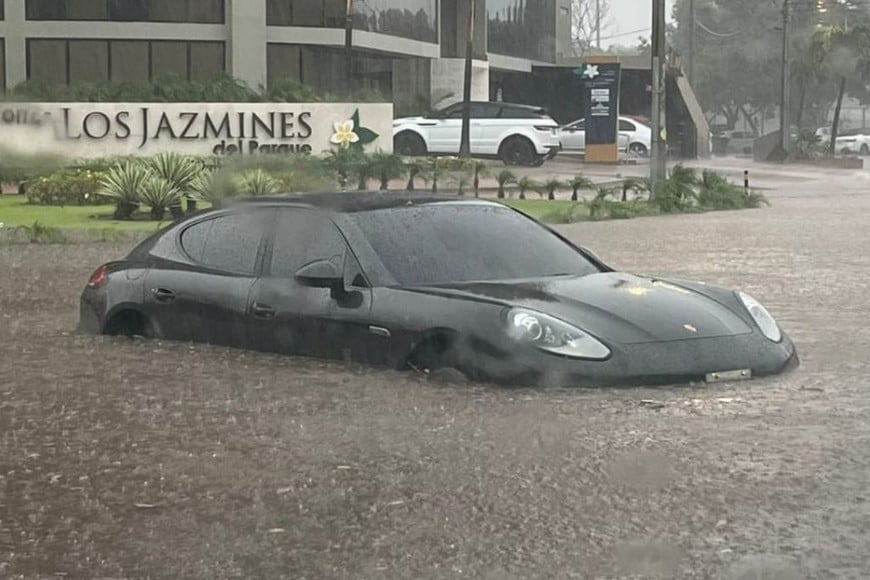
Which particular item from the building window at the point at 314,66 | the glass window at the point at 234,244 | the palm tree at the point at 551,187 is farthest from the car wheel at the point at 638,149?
the glass window at the point at 234,244

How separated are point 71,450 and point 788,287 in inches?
367

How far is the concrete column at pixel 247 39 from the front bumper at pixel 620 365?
35687mm

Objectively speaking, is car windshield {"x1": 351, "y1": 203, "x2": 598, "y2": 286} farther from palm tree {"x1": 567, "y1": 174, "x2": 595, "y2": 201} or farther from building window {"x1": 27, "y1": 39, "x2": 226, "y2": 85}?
building window {"x1": 27, "y1": 39, "x2": 226, "y2": 85}

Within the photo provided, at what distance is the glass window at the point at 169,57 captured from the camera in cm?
4375

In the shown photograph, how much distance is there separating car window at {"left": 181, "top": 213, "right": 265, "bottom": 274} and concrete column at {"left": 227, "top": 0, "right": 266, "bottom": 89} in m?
33.4

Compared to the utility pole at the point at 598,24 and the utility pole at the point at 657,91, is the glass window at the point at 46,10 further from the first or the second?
the utility pole at the point at 598,24

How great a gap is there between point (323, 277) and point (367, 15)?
38.2 meters

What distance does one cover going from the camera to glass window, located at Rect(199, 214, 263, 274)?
33.1 feet

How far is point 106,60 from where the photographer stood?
4353 cm

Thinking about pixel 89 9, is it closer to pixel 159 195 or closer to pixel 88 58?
pixel 88 58

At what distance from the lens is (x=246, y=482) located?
6.89m

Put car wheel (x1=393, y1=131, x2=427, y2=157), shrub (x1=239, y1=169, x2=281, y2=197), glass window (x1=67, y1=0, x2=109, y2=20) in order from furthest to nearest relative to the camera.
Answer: glass window (x1=67, y1=0, x2=109, y2=20) < car wheel (x1=393, y1=131, x2=427, y2=157) < shrub (x1=239, y1=169, x2=281, y2=197)

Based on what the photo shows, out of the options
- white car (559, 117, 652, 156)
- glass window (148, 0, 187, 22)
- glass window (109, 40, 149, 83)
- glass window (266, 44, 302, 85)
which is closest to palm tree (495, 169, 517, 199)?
glass window (266, 44, 302, 85)

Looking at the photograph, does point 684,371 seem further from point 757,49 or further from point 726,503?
point 757,49
